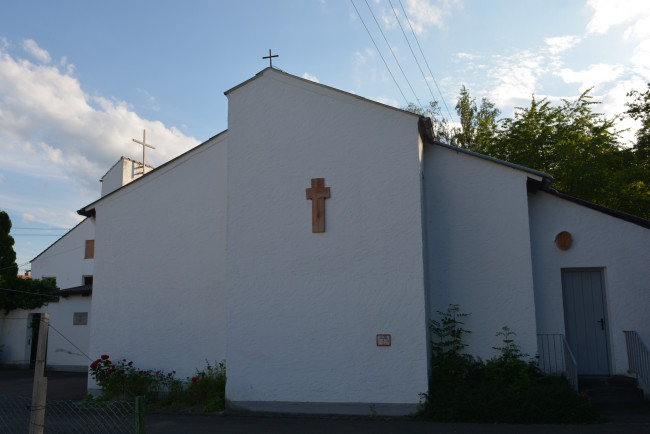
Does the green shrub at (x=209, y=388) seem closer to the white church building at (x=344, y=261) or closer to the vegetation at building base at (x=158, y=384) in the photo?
the vegetation at building base at (x=158, y=384)

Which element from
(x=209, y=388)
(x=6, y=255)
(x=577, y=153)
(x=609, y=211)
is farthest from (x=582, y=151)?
(x=6, y=255)

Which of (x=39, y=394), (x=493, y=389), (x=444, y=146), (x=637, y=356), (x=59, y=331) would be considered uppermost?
(x=444, y=146)

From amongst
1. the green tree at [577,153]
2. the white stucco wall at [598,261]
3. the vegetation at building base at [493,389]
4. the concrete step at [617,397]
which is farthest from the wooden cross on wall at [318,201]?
the green tree at [577,153]

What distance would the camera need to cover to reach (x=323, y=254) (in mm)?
9867

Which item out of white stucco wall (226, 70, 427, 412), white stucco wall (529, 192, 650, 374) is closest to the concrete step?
white stucco wall (529, 192, 650, 374)

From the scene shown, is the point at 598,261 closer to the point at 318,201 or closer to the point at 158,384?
the point at 318,201

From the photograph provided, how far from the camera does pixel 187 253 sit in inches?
455

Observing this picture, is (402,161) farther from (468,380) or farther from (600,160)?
(600,160)

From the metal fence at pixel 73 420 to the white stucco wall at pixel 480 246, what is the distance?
6.21 metres

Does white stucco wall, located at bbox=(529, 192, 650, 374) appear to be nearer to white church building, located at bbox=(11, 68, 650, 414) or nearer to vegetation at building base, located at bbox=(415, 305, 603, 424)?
white church building, located at bbox=(11, 68, 650, 414)

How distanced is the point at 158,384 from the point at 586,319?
9.49m

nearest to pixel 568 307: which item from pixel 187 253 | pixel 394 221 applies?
pixel 394 221

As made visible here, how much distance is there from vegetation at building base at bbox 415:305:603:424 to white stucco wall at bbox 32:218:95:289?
1900 cm

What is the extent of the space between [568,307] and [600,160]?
32.2 feet
